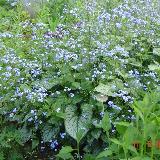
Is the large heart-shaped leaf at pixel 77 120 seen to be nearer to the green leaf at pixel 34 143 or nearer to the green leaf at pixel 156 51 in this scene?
the green leaf at pixel 34 143

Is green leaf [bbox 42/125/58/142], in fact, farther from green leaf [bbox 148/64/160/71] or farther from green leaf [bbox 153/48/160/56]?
green leaf [bbox 153/48/160/56]

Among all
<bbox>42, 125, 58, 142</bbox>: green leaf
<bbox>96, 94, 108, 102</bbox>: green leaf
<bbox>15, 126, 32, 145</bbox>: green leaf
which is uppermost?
<bbox>96, 94, 108, 102</bbox>: green leaf

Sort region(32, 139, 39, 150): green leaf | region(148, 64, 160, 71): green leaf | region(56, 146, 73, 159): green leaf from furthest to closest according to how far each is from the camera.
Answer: region(148, 64, 160, 71): green leaf, region(32, 139, 39, 150): green leaf, region(56, 146, 73, 159): green leaf

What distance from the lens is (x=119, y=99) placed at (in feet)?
11.1

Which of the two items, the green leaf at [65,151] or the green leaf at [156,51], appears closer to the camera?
the green leaf at [65,151]

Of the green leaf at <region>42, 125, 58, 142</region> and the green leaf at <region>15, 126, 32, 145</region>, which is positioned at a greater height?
the green leaf at <region>42, 125, 58, 142</region>

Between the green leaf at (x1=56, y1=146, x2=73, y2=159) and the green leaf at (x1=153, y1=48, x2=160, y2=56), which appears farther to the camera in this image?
the green leaf at (x1=153, y1=48, x2=160, y2=56)

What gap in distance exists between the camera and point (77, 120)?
336cm

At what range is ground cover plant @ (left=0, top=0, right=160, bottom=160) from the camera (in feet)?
Answer: 10.8

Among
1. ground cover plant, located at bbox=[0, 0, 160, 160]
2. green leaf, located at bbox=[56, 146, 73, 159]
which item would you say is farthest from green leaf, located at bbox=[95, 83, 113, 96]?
green leaf, located at bbox=[56, 146, 73, 159]

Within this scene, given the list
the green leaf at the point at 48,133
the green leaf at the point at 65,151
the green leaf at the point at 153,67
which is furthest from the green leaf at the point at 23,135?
the green leaf at the point at 153,67

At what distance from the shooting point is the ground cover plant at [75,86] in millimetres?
3297

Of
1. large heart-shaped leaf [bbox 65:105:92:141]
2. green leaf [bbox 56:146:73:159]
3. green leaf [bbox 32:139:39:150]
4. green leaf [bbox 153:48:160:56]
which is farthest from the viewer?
green leaf [bbox 153:48:160:56]

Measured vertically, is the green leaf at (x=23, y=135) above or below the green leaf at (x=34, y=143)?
above
